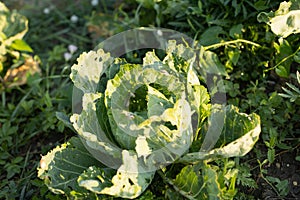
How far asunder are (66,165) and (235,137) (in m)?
0.72

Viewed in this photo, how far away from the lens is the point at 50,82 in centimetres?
301

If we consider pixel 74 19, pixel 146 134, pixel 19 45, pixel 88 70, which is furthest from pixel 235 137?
pixel 74 19

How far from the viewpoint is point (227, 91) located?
2.52m

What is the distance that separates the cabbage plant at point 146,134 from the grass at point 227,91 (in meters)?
0.22

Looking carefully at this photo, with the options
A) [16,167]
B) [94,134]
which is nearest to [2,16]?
[16,167]

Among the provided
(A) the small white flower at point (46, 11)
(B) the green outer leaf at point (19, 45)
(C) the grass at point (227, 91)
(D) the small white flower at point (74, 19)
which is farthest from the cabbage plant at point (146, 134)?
(A) the small white flower at point (46, 11)

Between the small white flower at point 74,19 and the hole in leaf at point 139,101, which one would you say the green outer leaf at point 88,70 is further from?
the small white flower at point 74,19

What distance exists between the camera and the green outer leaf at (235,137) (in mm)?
1823

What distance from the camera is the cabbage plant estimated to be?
1.84 meters

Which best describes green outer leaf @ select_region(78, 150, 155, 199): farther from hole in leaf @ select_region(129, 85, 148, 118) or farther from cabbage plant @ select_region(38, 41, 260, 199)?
hole in leaf @ select_region(129, 85, 148, 118)

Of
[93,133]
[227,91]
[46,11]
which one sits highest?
[46,11]

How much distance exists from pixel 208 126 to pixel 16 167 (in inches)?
41.6

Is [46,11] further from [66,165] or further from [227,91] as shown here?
[66,165]

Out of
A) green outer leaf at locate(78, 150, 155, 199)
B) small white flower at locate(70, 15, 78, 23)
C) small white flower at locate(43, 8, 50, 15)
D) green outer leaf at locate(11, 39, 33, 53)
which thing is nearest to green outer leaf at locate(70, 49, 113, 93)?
green outer leaf at locate(78, 150, 155, 199)
